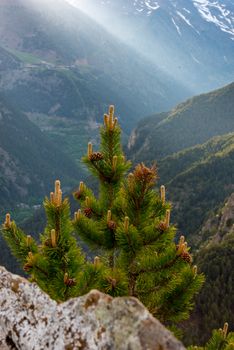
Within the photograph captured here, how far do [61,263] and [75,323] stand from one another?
13.1ft

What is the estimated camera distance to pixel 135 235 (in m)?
14.2

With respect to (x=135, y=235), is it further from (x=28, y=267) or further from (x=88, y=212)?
(x=28, y=267)

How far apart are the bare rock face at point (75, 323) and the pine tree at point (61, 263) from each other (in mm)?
2018

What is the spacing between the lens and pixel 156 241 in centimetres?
1480

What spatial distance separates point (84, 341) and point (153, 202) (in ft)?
20.8

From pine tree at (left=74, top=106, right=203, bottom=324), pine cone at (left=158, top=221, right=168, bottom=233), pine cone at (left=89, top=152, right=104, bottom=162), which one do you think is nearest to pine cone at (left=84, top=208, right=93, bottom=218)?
pine tree at (left=74, top=106, right=203, bottom=324)

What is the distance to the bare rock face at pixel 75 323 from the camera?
9312 mm

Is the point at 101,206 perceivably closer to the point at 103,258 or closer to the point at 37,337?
the point at 103,258

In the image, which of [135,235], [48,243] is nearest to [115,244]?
[135,235]

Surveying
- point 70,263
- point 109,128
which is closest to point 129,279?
point 70,263

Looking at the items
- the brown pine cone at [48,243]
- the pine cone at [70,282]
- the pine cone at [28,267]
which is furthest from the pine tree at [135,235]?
the pine cone at [28,267]

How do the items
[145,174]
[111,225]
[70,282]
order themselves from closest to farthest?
[70,282], [145,174], [111,225]

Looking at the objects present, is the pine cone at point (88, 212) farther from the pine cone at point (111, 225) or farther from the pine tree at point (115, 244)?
the pine cone at point (111, 225)

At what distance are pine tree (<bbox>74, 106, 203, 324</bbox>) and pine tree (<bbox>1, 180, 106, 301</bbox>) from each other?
69 cm
